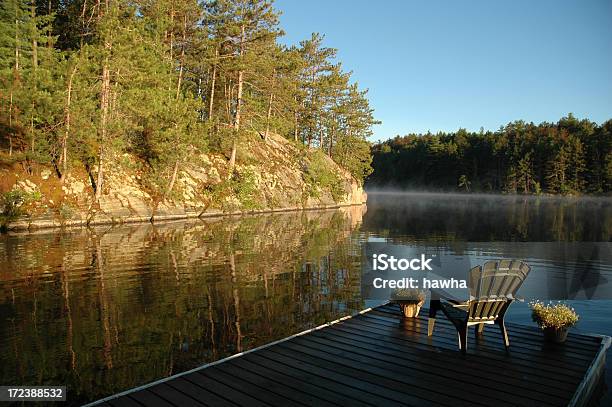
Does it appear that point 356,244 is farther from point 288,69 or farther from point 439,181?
point 439,181

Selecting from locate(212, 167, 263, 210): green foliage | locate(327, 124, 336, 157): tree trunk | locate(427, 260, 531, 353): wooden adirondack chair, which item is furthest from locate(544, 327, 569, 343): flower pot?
locate(327, 124, 336, 157): tree trunk

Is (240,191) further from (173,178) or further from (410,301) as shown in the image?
(410,301)

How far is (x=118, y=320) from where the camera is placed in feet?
31.9

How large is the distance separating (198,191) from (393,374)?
1383 inches

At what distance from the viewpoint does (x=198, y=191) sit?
39.1m

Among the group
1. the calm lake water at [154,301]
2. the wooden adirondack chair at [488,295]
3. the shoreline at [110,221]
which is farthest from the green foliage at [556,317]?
the shoreline at [110,221]

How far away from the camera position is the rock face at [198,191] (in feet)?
91.8

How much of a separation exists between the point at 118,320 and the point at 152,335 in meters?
1.48

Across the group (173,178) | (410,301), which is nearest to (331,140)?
(173,178)

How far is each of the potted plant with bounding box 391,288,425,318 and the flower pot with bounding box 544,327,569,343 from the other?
2369mm

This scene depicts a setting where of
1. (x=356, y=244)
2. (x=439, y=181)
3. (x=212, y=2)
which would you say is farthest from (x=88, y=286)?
(x=439, y=181)

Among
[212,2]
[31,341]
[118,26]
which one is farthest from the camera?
[212,2]

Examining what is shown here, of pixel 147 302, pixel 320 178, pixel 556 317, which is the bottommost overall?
pixel 147 302

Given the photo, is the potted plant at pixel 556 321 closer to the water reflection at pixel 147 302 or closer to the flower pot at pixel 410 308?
the flower pot at pixel 410 308
